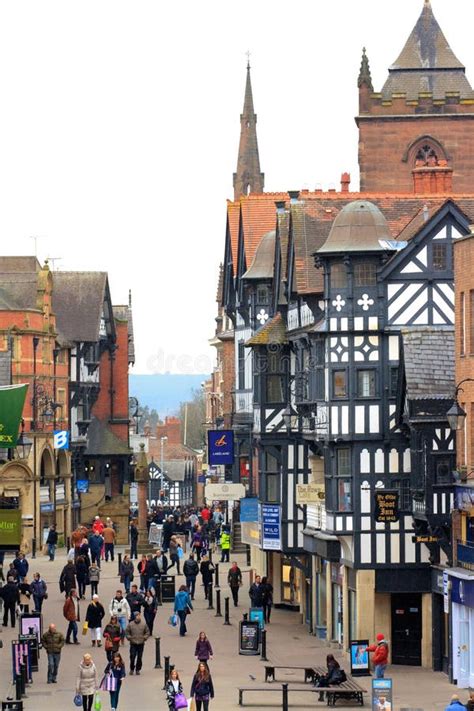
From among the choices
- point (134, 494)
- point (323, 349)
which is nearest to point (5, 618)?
point (323, 349)

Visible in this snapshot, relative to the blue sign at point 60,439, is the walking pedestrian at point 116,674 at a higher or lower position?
lower

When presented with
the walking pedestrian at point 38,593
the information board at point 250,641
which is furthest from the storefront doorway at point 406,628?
the walking pedestrian at point 38,593

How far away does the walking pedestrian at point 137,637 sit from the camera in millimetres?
44250

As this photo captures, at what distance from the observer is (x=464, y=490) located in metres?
44.1

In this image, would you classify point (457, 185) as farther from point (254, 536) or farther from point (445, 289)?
point (445, 289)

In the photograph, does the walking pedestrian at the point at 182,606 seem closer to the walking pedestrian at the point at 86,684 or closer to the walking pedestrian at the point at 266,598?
the walking pedestrian at the point at 266,598

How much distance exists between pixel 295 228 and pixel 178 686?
67.0 feet

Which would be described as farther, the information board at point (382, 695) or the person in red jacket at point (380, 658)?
the person in red jacket at point (380, 658)

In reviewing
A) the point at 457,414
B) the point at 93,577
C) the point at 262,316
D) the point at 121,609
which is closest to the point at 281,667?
the point at 121,609

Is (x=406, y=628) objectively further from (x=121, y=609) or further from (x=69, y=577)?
(x=69, y=577)

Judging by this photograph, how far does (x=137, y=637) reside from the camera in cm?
4441

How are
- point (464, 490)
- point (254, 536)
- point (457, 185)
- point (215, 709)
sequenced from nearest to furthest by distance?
point (215, 709)
point (464, 490)
point (254, 536)
point (457, 185)

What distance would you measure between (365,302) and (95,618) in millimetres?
9635

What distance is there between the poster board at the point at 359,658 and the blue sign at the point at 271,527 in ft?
42.7
